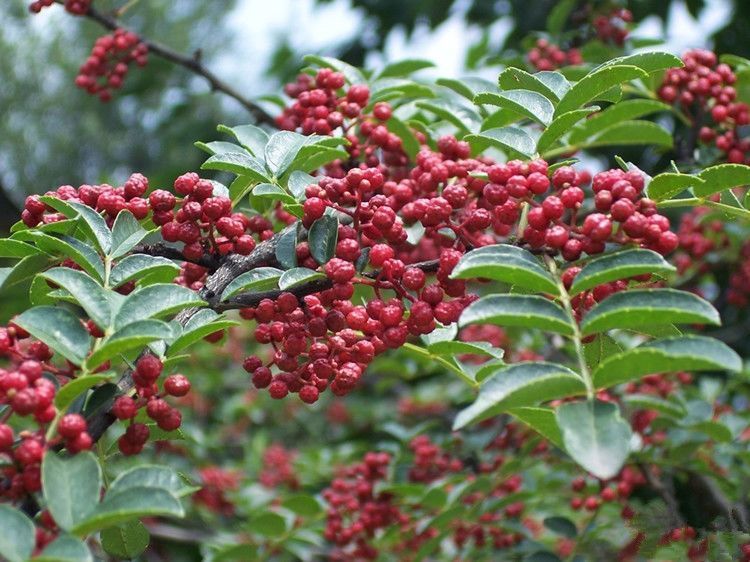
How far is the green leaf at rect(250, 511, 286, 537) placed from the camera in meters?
2.54

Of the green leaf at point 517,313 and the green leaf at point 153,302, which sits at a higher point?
the green leaf at point 153,302

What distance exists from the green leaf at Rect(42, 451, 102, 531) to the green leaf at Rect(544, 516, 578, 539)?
1.64 metres

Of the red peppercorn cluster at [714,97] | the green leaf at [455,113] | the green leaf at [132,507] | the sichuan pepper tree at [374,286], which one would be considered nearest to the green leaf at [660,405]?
the sichuan pepper tree at [374,286]

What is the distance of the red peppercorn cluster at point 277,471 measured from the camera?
371 centimetres

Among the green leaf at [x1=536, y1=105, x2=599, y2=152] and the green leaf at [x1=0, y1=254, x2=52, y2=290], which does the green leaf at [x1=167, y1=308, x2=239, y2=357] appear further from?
the green leaf at [x1=536, y1=105, x2=599, y2=152]

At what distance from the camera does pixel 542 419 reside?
1244 millimetres

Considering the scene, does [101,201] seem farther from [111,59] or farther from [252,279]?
[111,59]

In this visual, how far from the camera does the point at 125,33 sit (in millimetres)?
2863

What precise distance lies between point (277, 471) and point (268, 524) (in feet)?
4.40

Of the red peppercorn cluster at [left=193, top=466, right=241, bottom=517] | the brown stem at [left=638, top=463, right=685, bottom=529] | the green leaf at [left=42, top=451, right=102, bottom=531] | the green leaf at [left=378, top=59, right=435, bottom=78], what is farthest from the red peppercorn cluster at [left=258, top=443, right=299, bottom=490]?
the green leaf at [left=42, top=451, right=102, bottom=531]

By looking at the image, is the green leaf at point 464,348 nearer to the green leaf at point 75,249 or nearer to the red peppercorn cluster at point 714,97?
the green leaf at point 75,249

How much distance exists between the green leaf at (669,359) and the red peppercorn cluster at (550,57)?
2.00m

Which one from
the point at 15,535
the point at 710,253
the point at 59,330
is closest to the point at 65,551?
the point at 15,535

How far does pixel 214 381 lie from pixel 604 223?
374cm
